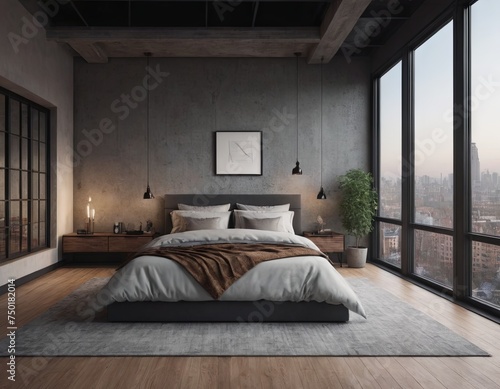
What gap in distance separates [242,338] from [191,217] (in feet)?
9.99

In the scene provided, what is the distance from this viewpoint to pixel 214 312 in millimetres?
3861

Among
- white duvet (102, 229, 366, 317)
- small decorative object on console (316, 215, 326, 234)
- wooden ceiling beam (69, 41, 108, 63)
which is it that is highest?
wooden ceiling beam (69, 41, 108, 63)

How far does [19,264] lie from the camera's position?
5.32 m

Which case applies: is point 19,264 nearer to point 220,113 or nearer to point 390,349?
point 220,113

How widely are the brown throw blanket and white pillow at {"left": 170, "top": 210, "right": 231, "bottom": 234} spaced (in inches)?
72.5

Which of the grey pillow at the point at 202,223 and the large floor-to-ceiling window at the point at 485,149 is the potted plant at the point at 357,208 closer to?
the grey pillow at the point at 202,223

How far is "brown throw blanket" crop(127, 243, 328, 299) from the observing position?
3824 millimetres

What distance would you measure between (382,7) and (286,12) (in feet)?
3.99

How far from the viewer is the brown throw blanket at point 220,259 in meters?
3.82

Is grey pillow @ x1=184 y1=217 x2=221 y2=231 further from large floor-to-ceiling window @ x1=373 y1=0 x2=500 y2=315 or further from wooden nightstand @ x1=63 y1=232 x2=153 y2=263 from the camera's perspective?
large floor-to-ceiling window @ x1=373 y1=0 x2=500 y2=315

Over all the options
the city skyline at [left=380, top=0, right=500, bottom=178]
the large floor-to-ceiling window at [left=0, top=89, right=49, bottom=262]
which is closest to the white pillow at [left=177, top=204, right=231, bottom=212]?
the large floor-to-ceiling window at [left=0, top=89, right=49, bottom=262]

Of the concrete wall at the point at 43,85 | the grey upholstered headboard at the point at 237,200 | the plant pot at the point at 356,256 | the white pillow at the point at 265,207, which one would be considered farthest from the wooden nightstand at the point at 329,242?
the concrete wall at the point at 43,85

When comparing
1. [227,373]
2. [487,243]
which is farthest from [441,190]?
[227,373]

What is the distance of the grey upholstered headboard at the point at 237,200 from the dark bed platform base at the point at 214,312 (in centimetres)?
316
